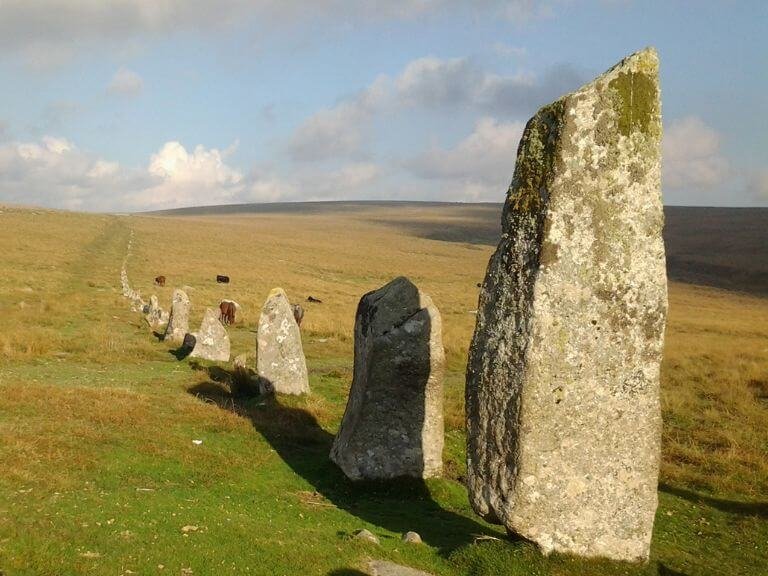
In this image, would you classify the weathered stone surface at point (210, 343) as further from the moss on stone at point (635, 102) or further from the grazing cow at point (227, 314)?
the moss on stone at point (635, 102)

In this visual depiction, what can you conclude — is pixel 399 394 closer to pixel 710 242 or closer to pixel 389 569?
pixel 389 569

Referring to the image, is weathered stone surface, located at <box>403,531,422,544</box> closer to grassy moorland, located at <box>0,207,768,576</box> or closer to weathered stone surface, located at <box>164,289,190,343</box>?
grassy moorland, located at <box>0,207,768,576</box>

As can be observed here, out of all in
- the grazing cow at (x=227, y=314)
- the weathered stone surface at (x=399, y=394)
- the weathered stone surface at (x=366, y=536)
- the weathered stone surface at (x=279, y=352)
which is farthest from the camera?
the grazing cow at (x=227, y=314)

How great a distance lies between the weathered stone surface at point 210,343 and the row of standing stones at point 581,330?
49.7 feet

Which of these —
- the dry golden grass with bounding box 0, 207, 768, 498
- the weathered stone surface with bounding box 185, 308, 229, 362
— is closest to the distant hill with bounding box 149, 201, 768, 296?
the dry golden grass with bounding box 0, 207, 768, 498

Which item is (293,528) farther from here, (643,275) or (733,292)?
(733,292)

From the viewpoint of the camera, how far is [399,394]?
39.9 feet

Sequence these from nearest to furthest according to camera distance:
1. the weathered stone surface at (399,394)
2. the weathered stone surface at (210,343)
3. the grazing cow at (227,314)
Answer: the weathered stone surface at (399,394), the weathered stone surface at (210,343), the grazing cow at (227,314)

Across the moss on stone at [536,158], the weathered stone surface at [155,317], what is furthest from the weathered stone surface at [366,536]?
the weathered stone surface at [155,317]

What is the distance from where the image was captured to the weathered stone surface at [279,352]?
18.1 m

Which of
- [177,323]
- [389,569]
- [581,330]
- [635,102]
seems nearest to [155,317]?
[177,323]

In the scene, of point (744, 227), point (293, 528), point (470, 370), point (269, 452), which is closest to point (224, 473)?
point (269, 452)

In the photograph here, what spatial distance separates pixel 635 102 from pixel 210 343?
17.0 m

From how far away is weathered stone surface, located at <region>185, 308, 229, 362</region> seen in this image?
72.5 feet
